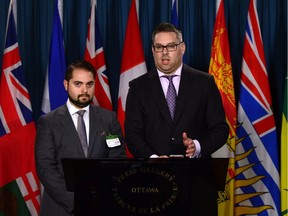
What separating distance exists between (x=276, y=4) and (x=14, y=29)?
8.28ft

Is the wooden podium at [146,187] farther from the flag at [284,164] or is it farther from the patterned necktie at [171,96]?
the flag at [284,164]

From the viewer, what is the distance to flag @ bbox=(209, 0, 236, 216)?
14.6 feet

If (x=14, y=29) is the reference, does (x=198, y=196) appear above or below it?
below

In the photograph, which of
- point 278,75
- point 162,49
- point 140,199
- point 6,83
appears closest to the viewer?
point 140,199

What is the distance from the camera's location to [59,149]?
2990 millimetres

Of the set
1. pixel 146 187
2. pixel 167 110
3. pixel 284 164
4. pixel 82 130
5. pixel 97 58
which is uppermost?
pixel 97 58

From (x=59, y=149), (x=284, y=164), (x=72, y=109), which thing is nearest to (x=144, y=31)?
(x=284, y=164)

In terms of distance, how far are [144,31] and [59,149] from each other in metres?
2.33

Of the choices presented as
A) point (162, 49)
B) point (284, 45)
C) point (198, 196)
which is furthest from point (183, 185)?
point (284, 45)

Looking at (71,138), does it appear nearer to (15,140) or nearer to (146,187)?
(146,187)

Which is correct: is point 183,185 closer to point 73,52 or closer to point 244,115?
point 244,115

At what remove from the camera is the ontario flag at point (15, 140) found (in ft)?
14.3

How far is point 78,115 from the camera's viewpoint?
10.2 feet

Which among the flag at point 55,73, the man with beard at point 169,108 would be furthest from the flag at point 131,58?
the man with beard at point 169,108
